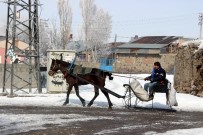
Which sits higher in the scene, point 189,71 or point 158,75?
point 189,71

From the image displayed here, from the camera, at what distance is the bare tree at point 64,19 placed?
7769 centimetres

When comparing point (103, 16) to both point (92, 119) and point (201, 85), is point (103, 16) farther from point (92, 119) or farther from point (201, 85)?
point (92, 119)

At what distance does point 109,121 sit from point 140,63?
243 feet

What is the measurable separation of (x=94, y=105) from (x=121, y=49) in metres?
74.6

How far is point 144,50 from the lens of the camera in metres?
87.6

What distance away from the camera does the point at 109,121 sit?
1250 centimetres

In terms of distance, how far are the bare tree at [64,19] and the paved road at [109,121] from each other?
62.2 meters

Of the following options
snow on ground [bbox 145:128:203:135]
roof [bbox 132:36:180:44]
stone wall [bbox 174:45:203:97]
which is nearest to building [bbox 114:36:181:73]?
roof [bbox 132:36:180:44]

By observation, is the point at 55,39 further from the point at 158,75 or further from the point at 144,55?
the point at 158,75

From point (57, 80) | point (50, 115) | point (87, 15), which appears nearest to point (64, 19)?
point (87, 15)

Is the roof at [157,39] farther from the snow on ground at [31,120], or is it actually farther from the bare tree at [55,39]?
the snow on ground at [31,120]

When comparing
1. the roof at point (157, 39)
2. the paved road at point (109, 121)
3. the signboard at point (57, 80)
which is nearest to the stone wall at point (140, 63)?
the roof at point (157, 39)

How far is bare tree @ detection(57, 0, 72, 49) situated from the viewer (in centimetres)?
7769

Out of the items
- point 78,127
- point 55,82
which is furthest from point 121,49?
point 78,127
